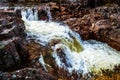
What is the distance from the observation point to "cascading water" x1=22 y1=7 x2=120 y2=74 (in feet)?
38.2

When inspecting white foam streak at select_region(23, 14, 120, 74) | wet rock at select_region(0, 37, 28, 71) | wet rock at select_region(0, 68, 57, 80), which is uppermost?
wet rock at select_region(0, 68, 57, 80)

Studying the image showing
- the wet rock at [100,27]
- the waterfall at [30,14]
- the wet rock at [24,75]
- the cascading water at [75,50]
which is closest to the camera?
the wet rock at [24,75]

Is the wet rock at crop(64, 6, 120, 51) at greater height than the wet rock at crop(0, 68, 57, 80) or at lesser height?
lesser

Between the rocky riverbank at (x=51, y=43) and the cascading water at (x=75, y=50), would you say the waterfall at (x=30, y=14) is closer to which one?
the rocky riverbank at (x=51, y=43)

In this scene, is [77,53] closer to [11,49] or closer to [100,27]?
[100,27]

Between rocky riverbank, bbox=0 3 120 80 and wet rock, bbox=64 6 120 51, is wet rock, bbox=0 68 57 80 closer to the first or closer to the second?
Result: rocky riverbank, bbox=0 3 120 80

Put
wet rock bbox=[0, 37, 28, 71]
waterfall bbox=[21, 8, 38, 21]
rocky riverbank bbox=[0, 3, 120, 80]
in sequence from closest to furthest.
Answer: rocky riverbank bbox=[0, 3, 120, 80] < wet rock bbox=[0, 37, 28, 71] < waterfall bbox=[21, 8, 38, 21]

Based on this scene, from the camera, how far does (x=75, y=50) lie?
1293 cm

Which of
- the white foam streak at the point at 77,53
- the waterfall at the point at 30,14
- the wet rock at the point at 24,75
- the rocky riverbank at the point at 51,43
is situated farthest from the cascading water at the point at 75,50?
the wet rock at the point at 24,75

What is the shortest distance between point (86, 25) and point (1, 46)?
6.99 meters

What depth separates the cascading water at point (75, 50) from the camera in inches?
458

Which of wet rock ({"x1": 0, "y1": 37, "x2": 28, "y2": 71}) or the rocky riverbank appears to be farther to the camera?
wet rock ({"x1": 0, "y1": 37, "x2": 28, "y2": 71})

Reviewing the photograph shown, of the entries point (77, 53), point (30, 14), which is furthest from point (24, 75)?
point (30, 14)

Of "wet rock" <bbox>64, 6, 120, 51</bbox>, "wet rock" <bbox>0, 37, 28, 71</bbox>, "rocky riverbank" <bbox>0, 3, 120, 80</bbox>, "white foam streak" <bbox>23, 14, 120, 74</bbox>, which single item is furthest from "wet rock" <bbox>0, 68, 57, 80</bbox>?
"wet rock" <bbox>64, 6, 120, 51</bbox>
